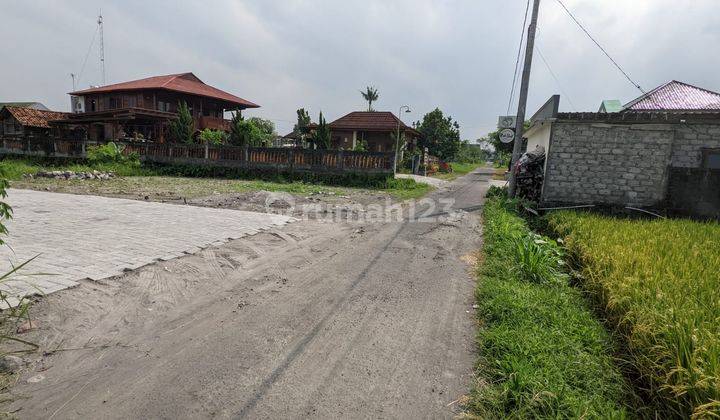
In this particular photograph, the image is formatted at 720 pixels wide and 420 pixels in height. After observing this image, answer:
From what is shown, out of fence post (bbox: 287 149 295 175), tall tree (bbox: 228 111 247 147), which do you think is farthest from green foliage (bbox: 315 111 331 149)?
A: tall tree (bbox: 228 111 247 147)

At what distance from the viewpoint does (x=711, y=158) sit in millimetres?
8734

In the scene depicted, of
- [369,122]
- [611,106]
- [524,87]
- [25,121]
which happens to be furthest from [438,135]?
[25,121]

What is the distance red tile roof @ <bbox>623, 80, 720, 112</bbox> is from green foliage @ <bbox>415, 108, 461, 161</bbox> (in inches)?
895

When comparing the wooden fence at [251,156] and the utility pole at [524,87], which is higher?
the utility pole at [524,87]

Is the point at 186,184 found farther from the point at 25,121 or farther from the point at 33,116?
the point at 33,116

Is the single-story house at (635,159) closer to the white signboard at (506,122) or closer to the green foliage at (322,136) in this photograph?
the white signboard at (506,122)

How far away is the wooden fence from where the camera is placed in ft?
53.0

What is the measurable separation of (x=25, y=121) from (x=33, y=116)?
142cm

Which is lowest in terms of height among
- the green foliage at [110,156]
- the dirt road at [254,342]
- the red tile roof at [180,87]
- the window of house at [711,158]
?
the dirt road at [254,342]

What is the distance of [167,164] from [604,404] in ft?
70.1

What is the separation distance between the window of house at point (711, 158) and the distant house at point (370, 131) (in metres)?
21.8

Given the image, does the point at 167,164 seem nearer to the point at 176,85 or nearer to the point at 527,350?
the point at 176,85

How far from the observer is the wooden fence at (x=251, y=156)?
16.2 m

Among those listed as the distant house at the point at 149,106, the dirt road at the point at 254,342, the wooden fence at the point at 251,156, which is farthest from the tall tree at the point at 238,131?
the dirt road at the point at 254,342
